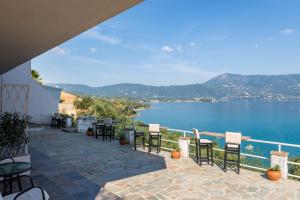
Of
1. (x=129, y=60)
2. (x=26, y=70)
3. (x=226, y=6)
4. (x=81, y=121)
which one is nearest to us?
(x=81, y=121)

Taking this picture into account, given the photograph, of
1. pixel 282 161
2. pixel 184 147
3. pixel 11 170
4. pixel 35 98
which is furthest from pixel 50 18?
pixel 35 98

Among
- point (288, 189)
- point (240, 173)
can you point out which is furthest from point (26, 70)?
point (288, 189)

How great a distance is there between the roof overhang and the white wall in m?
11.0

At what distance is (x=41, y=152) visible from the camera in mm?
7699

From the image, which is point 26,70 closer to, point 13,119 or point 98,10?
point 13,119

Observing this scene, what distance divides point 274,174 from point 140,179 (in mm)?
2807

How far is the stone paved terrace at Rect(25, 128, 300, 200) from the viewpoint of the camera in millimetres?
4324

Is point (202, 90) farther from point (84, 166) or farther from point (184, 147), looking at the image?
point (84, 166)

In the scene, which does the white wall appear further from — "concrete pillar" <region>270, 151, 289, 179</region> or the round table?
"concrete pillar" <region>270, 151, 289, 179</region>

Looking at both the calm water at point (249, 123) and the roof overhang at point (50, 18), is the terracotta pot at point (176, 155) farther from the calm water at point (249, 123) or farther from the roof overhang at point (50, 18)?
the calm water at point (249, 123)

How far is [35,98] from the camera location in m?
14.1

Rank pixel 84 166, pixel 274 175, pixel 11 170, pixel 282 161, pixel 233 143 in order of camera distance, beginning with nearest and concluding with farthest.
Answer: pixel 11 170, pixel 274 175, pixel 282 161, pixel 233 143, pixel 84 166

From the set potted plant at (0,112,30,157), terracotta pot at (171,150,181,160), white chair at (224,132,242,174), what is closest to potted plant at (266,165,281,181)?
white chair at (224,132,242,174)

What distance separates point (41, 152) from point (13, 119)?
3177mm
